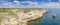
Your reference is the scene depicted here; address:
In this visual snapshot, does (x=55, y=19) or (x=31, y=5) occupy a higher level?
(x=31, y=5)

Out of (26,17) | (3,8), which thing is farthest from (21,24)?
(3,8)

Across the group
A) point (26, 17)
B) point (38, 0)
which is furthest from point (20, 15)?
point (38, 0)

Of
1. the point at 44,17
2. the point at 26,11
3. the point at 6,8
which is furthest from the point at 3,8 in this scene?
the point at 44,17

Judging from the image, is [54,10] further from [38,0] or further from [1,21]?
[1,21]

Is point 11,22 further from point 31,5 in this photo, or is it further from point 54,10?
point 54,10

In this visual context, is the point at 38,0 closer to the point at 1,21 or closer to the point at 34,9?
the point at 34,9
